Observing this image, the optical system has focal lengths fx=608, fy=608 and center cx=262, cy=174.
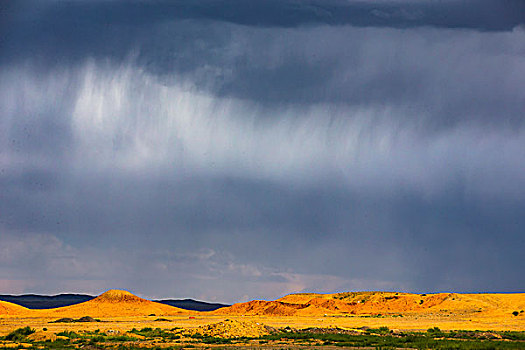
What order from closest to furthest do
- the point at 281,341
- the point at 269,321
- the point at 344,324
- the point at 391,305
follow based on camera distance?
the point at 281,341, the point at 344,324, the point at 269,321, the point at 391,305

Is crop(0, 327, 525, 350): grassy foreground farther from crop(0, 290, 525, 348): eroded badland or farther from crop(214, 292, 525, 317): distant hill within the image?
crop(214, 292, 525, 317): distant hill

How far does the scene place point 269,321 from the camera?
105750 millimetres

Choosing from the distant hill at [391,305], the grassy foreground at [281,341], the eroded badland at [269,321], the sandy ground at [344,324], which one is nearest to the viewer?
the grassy foreground at [281,341]

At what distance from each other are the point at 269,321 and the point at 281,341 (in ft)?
165

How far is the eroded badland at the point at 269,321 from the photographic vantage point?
5778cm

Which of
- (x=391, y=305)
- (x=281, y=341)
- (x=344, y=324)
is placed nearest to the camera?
(x=281, y=341)

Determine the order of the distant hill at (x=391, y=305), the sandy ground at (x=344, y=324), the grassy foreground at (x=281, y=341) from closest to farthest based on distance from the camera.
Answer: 1. the grassy foreground at (x=281, y=341)
2. the sandy ground at (x=344, y=324)
3. the distant hill at (x=391, y=305)

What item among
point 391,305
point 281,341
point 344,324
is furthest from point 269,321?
point 391,305

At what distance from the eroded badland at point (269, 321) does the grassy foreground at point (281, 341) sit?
11 cm

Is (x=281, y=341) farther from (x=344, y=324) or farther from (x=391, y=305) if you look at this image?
(x=391, y=305)

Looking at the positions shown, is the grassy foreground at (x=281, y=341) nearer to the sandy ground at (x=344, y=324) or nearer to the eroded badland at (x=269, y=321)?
the eroded badland at (x=269, y=321)

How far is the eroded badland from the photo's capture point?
190 ft

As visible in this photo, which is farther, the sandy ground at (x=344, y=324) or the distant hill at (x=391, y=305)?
the distant hill at (x=391, y=305)

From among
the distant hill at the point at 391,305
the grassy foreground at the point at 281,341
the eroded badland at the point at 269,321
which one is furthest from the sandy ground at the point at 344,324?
the distant hill at the point at 391,305
